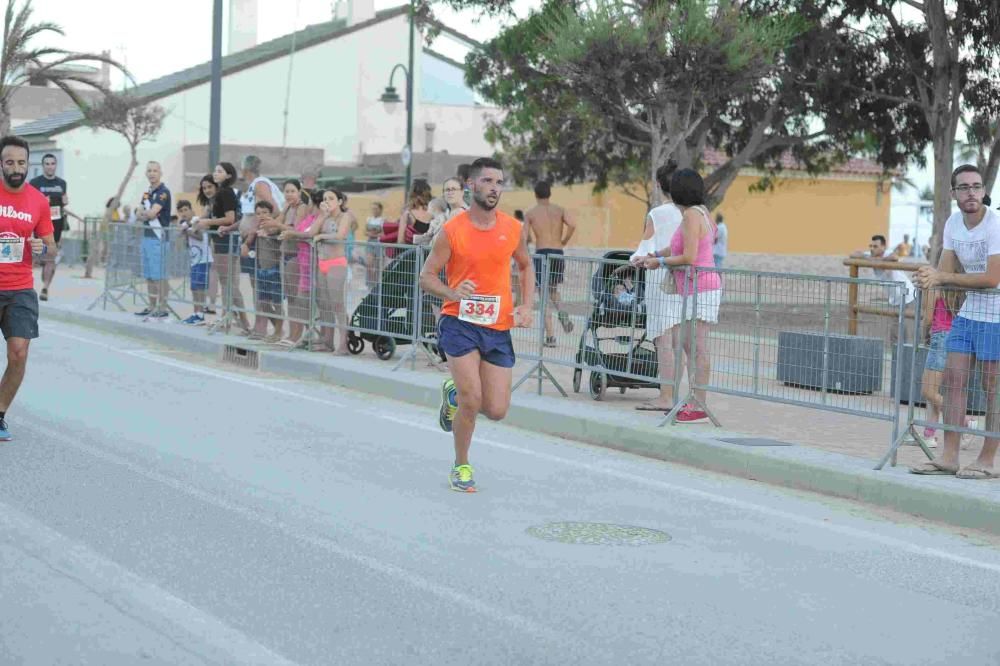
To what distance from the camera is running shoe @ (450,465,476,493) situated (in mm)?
8828

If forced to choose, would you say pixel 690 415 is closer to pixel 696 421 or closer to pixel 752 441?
pixel 696 421

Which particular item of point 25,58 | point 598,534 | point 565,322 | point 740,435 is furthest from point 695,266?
point 25,58

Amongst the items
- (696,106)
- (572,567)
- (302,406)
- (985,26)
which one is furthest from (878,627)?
(696,106)

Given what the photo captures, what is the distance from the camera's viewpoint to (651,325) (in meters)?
11.8

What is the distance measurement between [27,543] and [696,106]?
21.3 metres

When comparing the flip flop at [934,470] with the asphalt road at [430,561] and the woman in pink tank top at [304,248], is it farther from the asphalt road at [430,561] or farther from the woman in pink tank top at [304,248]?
the woman in pink tank top at [304,248]

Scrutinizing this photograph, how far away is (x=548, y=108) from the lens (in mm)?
30250

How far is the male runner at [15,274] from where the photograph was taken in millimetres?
10078

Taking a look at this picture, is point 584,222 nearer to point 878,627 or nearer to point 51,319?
point 51,319

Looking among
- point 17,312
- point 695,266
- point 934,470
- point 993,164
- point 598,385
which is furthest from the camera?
point 993,164

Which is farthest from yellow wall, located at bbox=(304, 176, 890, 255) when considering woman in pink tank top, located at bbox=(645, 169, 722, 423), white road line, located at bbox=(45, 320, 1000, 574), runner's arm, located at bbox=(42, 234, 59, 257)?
runner's arm, located at bbox=(42, 234, 59, 257)

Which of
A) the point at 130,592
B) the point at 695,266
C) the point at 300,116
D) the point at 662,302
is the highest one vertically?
the point at 300,116

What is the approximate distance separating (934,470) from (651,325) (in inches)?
116

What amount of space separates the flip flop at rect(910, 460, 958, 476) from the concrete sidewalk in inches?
3.4
